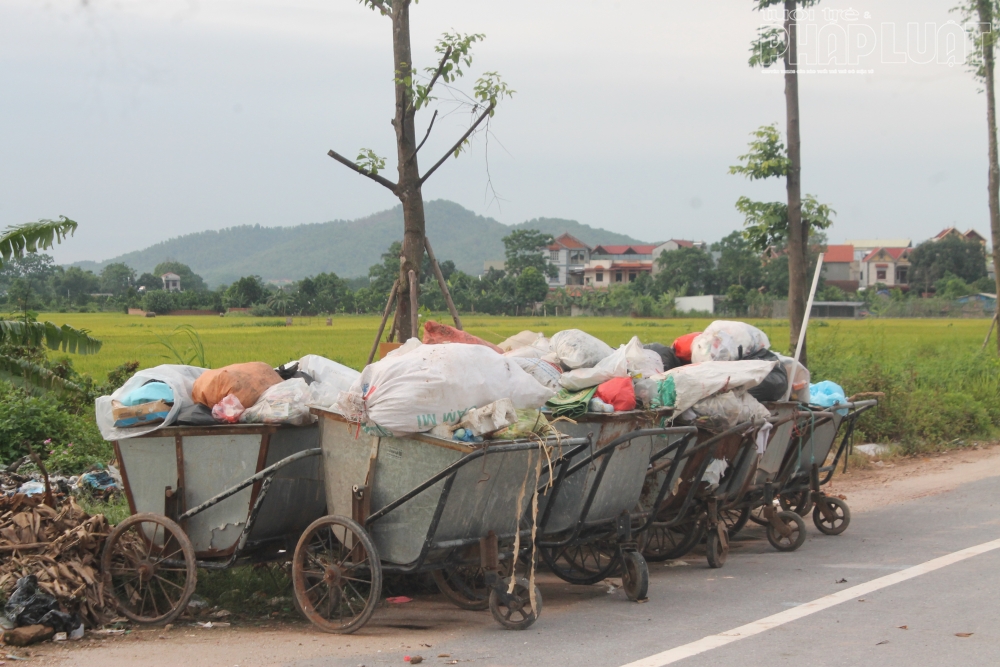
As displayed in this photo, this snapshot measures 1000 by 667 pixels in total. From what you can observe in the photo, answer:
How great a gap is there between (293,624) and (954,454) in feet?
34.0

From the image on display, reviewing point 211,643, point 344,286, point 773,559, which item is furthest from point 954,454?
point 344,286

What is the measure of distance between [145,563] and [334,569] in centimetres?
115

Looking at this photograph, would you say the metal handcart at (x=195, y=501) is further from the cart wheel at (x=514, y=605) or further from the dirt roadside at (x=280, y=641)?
the cart wheel at (x=514, y=605)

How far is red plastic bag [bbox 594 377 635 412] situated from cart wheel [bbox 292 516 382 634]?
1806 mm

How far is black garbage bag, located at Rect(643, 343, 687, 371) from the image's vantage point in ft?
23.4

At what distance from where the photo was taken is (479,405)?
4930 mm

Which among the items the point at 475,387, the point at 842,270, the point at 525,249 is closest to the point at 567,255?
the point at 842,270

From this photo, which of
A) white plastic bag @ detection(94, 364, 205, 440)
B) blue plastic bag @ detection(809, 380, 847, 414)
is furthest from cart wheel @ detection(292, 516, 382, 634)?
blue plastic bag @ detection(809, 380, 847, 414)

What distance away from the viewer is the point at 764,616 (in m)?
5.36

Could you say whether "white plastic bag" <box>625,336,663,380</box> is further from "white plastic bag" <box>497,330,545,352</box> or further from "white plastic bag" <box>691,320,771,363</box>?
"white plastic bag" <box>497,330,545,352</box>

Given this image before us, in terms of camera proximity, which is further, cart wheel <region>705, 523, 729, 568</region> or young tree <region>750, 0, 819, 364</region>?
young tree <region>750, 0, 819, 364</region>

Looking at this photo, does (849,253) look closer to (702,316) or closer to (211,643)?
(702,316)

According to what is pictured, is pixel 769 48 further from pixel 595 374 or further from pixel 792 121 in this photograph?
pixel 595 374

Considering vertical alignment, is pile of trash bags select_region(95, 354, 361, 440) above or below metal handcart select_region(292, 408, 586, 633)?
above
